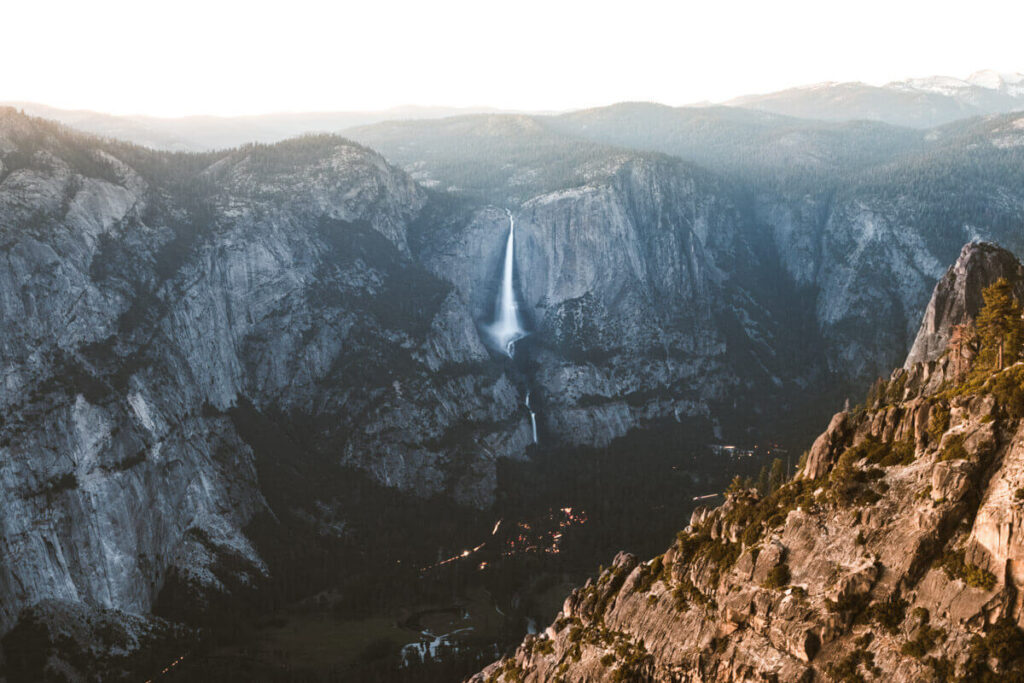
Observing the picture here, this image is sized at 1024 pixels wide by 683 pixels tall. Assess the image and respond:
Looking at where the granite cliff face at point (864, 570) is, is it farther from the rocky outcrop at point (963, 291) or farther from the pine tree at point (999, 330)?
the rocky outcrop at point (963, 291)

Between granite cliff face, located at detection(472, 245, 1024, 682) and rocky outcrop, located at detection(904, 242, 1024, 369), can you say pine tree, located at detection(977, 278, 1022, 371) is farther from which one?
rocky outcrop, located at detection(904, 242, 1024, 369)

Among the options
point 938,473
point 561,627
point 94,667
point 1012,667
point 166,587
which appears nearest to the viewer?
point 1012,667

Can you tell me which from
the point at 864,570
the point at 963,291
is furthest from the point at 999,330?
the point at 963,291

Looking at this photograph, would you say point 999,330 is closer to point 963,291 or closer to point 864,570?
point 864,570

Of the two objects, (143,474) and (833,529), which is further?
(143,474)

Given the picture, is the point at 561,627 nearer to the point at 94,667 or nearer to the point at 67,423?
the point at 94,667

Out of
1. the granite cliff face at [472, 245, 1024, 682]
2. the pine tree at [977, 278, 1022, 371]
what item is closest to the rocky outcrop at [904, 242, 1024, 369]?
the pine tree at [977, 278, 1022, 371]

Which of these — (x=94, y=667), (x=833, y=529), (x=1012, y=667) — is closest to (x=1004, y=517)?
(x=1012, y=667)
